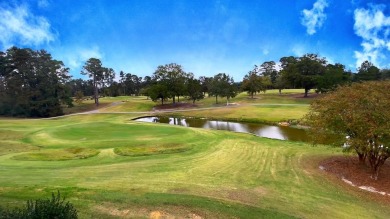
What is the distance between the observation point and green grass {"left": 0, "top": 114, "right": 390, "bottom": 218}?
1288cm

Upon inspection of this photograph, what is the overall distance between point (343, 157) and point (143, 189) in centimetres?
1614

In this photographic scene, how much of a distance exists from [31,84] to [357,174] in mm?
80987

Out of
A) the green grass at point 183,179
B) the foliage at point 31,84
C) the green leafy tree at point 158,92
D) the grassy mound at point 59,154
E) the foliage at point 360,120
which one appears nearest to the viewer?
the green grass at point 183,179

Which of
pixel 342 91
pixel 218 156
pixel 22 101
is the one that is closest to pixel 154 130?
pixel 218 156

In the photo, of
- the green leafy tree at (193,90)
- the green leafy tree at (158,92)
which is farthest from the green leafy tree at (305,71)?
the green leafy tree at (158,92)

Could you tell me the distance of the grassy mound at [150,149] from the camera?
82.4 ft

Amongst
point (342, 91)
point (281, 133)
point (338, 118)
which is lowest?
point (281, 133)

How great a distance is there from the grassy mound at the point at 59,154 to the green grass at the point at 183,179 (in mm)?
71

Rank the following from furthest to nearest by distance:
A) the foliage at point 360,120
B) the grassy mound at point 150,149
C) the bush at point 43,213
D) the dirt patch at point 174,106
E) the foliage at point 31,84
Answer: the dirt patch at point 174,106
the foliage at point 31,84
the grassy mound at point 150,149
the foliage at point 360,120
the bush at point 43,213

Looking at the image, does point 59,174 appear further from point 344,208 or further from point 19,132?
point 19,132

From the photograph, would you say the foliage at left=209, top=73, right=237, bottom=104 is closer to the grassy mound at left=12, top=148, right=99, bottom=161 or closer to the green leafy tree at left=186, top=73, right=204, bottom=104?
the green leafy tree at left=186, top=73, right=204, bottom=104

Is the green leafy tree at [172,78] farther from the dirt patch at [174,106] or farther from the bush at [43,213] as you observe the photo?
the bush at [43,213]

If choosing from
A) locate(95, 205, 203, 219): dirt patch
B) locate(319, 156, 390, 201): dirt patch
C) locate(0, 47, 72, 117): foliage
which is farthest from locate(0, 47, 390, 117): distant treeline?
locate(95, 205, 203, 219): dirt patch

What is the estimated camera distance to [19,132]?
37.4 meters
